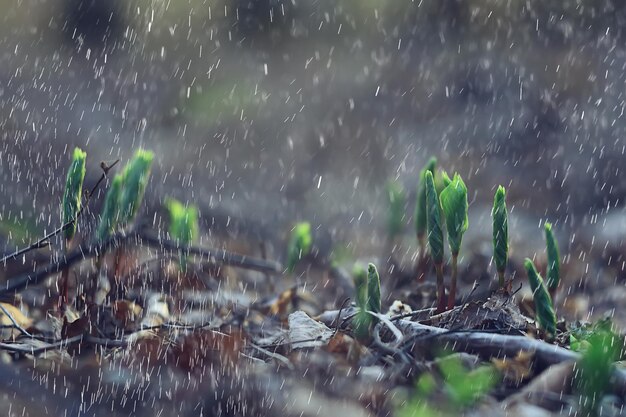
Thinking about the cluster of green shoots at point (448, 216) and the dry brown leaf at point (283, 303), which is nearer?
the cluster of green shoots at point (448, 216)

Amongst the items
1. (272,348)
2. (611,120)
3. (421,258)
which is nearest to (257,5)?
(611,120)

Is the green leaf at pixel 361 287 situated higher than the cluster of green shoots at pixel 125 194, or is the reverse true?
the cluster of green shoots at pixel 125 194

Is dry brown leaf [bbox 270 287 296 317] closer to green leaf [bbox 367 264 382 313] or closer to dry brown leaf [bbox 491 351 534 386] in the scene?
green leaf [bbox 367 264 382 313]

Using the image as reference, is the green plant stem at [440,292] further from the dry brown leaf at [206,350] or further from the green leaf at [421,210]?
the dry brown leaf at [206,350]

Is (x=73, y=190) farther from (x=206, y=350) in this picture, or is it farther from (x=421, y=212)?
(x=421, y=212)

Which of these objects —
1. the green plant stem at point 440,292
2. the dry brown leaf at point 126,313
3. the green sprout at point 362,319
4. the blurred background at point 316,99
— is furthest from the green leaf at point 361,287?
the blurred background at point 316,99

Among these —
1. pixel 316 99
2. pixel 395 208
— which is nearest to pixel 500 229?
pixel 395 208
